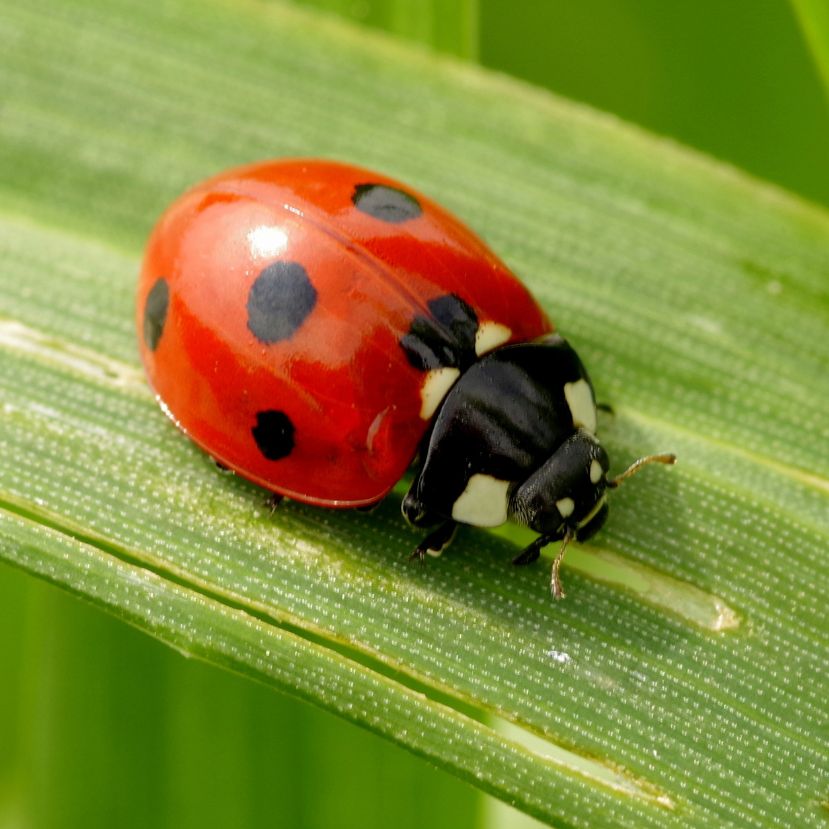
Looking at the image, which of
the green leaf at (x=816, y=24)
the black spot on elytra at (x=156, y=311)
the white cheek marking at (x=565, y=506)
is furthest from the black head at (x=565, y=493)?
the green leaf at (x=816, y=24)

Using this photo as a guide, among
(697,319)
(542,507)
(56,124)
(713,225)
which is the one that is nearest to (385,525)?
(542,507)

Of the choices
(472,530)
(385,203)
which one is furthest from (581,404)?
(385,203)

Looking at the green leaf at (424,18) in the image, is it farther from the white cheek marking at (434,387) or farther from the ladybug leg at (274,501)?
the ladybug leg at (274,501)

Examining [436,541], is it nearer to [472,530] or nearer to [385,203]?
[472,530]

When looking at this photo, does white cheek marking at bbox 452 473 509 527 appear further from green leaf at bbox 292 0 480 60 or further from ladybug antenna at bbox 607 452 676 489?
green leaf at bbox 292 0 480 60

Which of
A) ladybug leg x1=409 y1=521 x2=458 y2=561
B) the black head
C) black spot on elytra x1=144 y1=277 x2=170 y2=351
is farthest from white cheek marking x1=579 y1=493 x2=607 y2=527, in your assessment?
black spot on elytra x1=144 y1=277 x2=170 y2=351

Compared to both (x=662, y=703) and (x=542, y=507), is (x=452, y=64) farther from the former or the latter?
(x=662, y=703)
